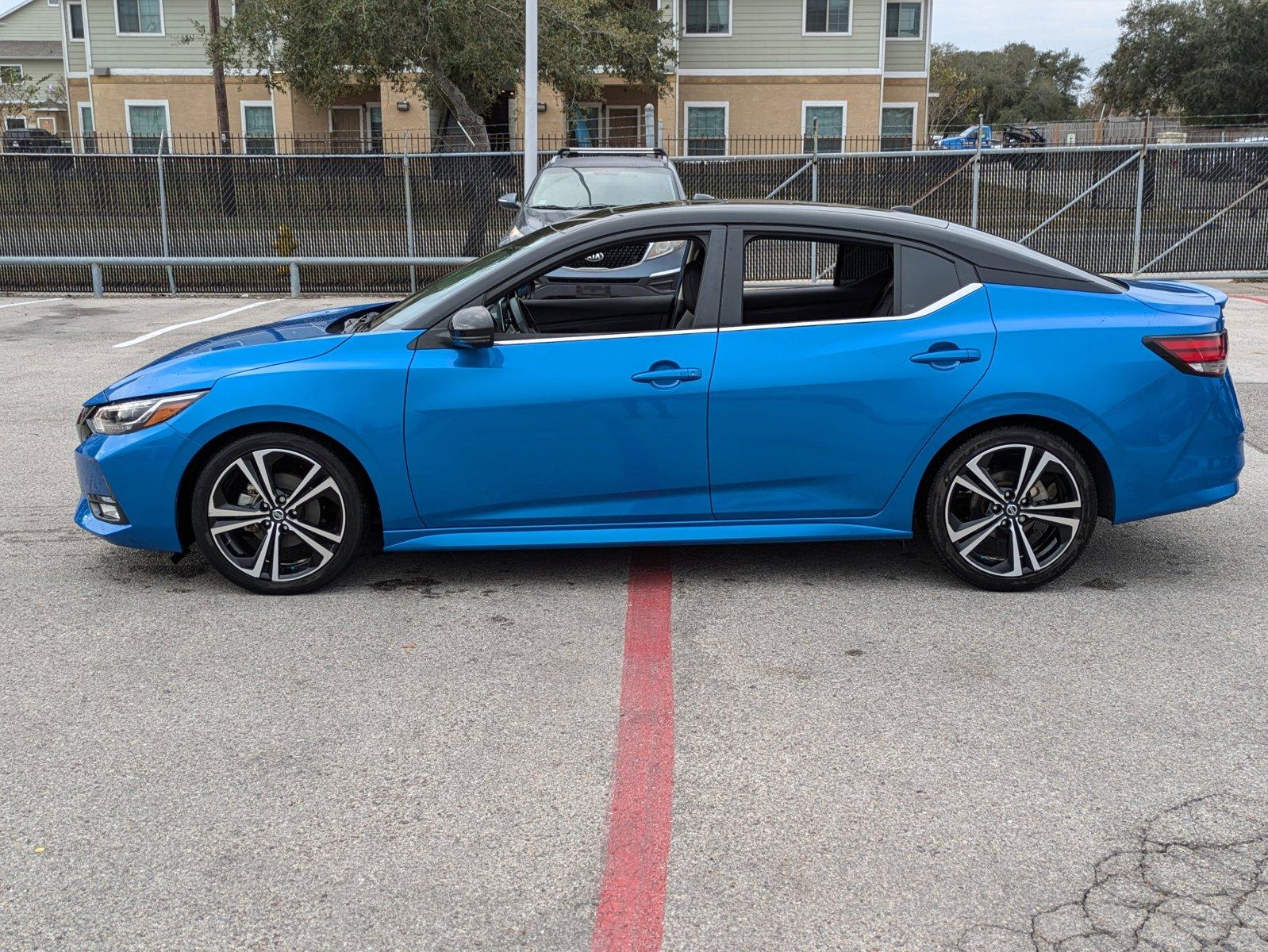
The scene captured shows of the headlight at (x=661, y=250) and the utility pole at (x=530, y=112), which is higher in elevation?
the utility pole at (x=530, y=112)

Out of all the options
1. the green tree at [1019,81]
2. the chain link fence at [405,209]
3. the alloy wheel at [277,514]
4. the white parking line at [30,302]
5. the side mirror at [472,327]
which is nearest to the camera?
the side mirror at [472,327]

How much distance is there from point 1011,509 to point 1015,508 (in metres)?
0.02

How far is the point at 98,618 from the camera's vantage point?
4906 mm

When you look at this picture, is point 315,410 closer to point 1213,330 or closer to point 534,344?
point 534,344

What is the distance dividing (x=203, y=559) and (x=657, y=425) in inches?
86.5

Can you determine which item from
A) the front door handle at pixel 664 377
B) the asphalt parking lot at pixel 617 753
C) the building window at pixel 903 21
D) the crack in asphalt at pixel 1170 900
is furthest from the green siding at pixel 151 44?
the crack in asphalt at pixel 1170 900

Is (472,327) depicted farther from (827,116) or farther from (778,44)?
(778,44)

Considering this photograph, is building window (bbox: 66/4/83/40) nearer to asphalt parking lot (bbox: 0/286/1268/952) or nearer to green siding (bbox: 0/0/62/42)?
green siding (bbox: 0/0/62/42)

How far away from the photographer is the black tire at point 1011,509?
5012mm

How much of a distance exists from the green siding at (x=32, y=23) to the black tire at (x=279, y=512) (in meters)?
59.5

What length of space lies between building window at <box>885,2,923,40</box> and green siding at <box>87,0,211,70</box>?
771 inches

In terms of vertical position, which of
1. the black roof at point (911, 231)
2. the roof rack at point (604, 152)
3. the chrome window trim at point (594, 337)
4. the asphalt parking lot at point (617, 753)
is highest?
the roof rack at point (604, 152)

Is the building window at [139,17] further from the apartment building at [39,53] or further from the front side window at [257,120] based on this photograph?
the apartment building at [39,53]

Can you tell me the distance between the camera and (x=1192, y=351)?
198 inches
